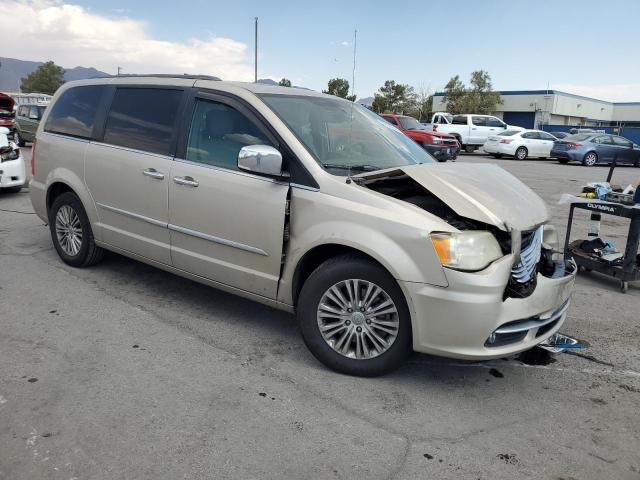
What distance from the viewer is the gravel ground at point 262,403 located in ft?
8.62

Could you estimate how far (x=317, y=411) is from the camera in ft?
10.1

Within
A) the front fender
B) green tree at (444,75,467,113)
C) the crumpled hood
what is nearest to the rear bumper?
the crumpled hood

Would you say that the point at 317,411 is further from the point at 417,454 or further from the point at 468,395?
the point at 468,395

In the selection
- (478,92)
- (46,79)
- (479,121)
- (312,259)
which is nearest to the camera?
(312,259)

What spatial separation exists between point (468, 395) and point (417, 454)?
761 mm

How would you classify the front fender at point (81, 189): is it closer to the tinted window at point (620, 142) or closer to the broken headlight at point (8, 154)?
the broken headlight at point (8, 154)

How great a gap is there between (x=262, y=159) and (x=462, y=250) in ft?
4.53

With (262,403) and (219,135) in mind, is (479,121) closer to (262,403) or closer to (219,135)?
(219,135)

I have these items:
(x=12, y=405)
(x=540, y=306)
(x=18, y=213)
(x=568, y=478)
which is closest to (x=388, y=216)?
(x=540, y=306)

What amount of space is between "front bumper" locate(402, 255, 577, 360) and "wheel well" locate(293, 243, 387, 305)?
544 millimetres

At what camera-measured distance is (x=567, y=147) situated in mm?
23125

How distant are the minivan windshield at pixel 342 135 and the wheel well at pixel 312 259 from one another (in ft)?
1.70

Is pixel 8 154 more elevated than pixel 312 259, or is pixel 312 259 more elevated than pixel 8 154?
pixel 8 154

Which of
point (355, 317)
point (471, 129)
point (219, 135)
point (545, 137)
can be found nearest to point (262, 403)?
point (355, 317)
